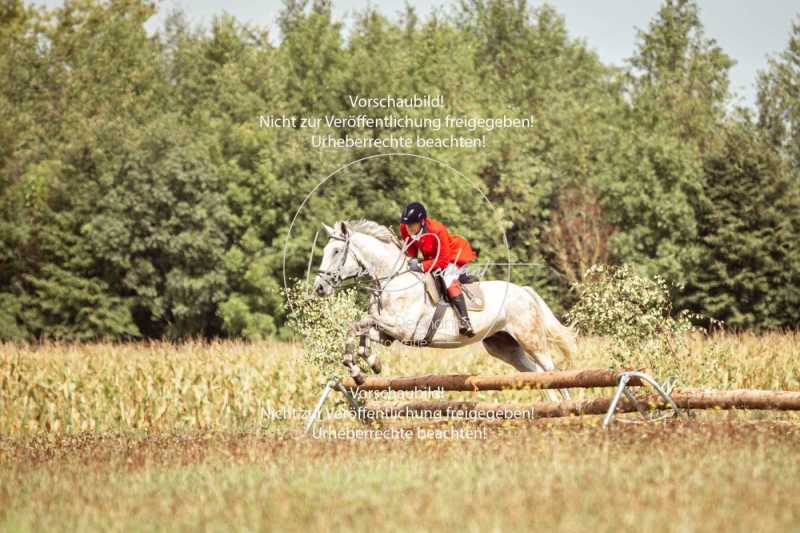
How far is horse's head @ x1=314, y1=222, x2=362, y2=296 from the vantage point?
484 inches

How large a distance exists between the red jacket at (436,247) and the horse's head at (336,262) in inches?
28.8

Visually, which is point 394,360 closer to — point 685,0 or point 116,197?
point 116,197

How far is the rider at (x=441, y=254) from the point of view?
12633 mm

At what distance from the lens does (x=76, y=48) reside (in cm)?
5166

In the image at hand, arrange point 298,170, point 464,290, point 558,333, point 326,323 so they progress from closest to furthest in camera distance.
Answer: point 326,323 → point 464,290 → point 558,333 → point 298,170

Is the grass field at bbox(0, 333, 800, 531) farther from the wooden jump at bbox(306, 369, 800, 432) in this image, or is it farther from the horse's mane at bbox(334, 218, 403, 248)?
the horse's mane at bbox(334, 218, 403, 248)

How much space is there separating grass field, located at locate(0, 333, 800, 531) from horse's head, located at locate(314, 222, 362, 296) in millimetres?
1980

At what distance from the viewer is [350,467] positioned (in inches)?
383

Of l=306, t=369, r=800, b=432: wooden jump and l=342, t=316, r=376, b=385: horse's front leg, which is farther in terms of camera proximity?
l=342, t=316, r=376, b=385: horse's front leg

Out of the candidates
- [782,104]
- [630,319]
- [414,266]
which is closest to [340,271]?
[414,266]

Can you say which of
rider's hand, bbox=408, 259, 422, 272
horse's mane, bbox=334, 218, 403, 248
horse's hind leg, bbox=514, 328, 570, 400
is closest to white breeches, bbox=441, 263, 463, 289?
rider's hand, bbox=408, 259, 422, 272

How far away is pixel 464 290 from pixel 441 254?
0.80 m

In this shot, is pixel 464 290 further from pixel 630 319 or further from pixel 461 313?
pixel 630 319

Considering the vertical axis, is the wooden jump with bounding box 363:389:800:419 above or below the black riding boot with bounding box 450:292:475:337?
below
